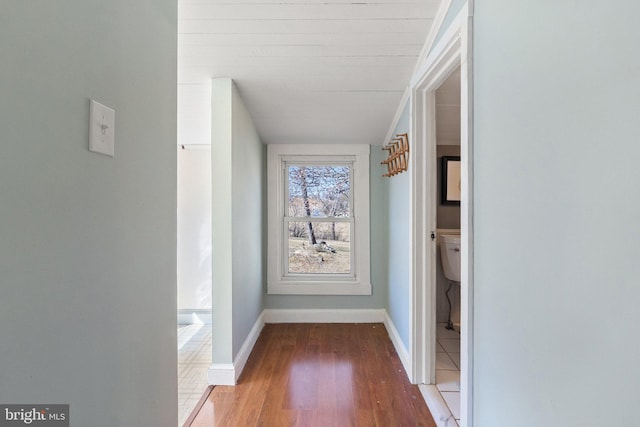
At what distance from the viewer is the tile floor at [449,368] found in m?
1.75

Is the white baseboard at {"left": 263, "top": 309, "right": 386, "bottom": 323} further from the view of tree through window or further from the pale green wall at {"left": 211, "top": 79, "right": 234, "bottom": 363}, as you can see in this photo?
the pale green wall at {"left": 211, "top": 79, "right": 234, "bottom": 363}

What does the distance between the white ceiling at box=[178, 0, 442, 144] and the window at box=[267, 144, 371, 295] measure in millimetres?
676

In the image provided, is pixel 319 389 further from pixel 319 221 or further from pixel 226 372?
pixel 319 221

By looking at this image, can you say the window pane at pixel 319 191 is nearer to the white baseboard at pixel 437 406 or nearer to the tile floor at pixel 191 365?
the tile floor at pixel 191 365

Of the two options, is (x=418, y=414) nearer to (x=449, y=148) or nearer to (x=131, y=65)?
(x=131, y=65)

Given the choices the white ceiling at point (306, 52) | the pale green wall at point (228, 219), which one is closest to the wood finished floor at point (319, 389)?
the pale green wall at point (228, 219)

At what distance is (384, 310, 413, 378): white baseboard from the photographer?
202 cm

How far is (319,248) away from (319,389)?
1.45 m

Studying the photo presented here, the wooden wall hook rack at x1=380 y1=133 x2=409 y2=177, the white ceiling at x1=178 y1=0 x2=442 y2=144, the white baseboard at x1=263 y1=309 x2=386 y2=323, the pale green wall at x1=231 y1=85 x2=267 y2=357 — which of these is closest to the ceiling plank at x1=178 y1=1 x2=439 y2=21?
the white ceiling at x1=178 y1=0 x2=442 y2=144

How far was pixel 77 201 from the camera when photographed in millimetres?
714

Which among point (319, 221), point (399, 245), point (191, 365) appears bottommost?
point (191, 365)

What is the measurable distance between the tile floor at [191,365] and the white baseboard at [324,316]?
24.8 inches

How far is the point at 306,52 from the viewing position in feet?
5.74

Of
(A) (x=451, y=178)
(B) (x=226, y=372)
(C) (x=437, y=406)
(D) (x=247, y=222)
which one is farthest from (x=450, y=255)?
(B) (x=226, y=372)
